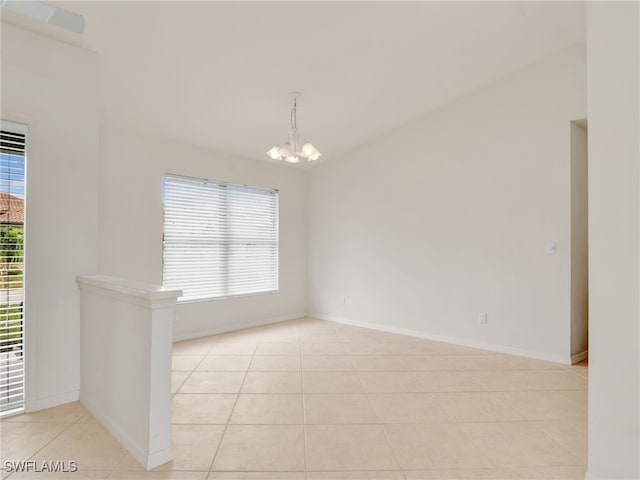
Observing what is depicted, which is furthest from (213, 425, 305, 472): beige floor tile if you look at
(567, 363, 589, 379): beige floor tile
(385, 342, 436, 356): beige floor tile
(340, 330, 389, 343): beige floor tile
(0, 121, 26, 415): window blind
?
(567, 363, 589, 379): beige floor tile

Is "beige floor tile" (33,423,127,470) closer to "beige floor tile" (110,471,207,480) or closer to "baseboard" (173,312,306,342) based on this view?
"beige floor tile" (110,471,207,480)

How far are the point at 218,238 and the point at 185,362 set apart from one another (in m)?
1.82

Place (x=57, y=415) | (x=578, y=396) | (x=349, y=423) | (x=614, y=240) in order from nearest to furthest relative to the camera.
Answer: (x=614, y=240)
(x=349, y=423)
(x=57, y=415)
(x=578, y=396)

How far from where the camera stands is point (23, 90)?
2.41 metres

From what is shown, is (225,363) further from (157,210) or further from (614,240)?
(614,240)

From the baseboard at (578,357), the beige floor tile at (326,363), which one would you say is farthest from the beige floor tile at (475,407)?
the baseboard at (578,357)

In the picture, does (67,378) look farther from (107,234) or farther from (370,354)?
(370,354)

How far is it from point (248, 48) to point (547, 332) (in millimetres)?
4079

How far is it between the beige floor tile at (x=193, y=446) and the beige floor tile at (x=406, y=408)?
1.13 m

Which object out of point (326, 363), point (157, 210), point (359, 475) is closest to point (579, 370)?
point (326, 363)

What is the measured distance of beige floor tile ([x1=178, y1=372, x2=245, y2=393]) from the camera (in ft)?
9.29

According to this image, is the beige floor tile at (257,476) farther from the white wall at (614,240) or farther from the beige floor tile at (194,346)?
the beige floor tile at (194,346)

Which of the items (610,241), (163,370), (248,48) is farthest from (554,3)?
(163,370)

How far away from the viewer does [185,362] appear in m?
3.51
